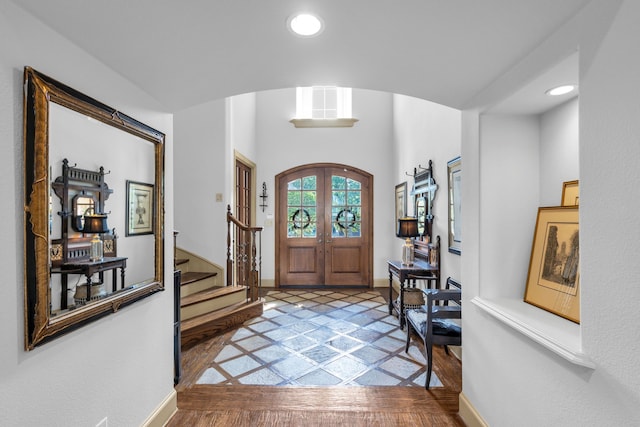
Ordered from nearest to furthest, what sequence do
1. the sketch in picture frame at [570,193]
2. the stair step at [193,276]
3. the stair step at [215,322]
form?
the sketch in picture frame at [570,193], the stair step at [215,322], the stair step at [193,276]

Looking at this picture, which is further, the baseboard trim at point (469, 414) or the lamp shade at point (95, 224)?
the baseboard trim at point (469, 414)

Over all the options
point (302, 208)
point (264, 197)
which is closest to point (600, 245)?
point (302, 208)

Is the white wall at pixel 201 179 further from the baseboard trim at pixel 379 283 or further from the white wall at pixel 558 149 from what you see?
the white wall at pixel 558 149

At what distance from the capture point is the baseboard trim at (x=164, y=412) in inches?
72.2

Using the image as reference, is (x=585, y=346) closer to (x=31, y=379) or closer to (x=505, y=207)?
(x=505, y=207)

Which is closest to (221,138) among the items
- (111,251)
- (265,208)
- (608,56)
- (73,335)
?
(265,208)

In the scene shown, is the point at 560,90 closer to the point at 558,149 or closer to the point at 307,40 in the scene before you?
the point at 558,149

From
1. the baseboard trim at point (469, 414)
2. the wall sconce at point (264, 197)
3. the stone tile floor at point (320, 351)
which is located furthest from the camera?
the wall sconce at point (264, 197)

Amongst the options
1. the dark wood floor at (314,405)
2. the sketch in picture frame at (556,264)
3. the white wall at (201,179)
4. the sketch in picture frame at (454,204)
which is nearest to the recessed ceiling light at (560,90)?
the sketch in picture frame at (556,264)

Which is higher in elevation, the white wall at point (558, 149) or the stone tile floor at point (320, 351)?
the white wall at point (558, 149)

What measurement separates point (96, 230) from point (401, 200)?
167 inches

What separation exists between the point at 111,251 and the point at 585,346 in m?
1.97

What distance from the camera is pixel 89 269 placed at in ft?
4.51

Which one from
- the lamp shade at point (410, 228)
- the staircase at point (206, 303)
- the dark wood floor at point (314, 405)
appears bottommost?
the dark wood floor at point (314, 405)
